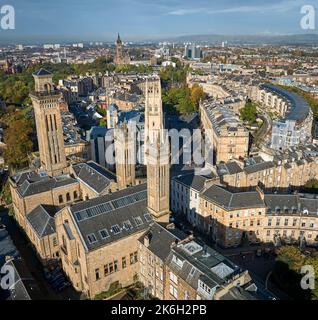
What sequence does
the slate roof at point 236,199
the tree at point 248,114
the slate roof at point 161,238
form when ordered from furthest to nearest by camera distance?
the tree at point 248,114 → the slate roof at point 236,199 → the slate roof at point 161,238

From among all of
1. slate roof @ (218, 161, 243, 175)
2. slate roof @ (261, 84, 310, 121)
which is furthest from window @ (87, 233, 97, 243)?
slate roof @ (261, 84, 310, 121)

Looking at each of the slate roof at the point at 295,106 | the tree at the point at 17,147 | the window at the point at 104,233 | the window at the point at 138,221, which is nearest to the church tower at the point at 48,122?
the tree at the point at 17,147

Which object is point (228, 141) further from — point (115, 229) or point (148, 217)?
point (115, 229)

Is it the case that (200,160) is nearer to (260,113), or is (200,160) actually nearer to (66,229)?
(66,229)

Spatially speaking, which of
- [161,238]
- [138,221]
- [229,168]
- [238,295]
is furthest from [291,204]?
[238,295]

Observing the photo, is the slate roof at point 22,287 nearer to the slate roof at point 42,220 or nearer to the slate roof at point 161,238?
the slate roof at point 42,220

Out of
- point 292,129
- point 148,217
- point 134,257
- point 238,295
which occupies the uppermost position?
point 292,129
